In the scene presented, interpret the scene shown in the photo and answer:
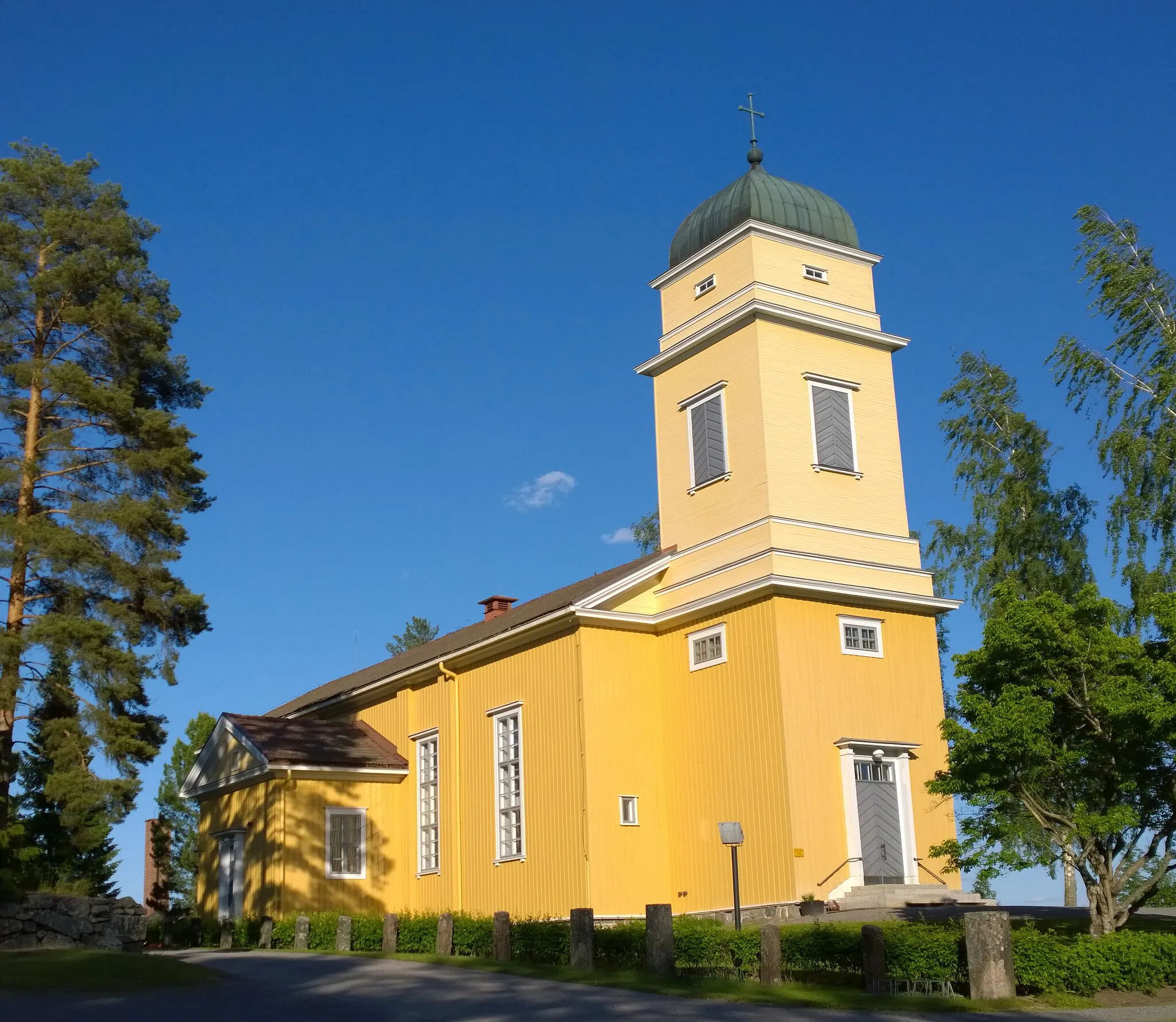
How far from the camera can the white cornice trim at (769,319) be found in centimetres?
2492

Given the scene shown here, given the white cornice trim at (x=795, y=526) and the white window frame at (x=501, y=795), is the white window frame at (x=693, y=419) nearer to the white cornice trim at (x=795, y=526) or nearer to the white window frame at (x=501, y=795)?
the white cornice trim at (x=795, y=526)

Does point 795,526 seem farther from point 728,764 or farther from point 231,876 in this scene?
point 231,876

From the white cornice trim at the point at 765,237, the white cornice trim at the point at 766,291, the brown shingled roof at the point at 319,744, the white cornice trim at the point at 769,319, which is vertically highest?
the white cornice trim at the point at 765,237

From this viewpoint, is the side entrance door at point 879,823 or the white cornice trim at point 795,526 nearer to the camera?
the side entrance door at point 879,823

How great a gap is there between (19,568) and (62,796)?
4215 millimetres

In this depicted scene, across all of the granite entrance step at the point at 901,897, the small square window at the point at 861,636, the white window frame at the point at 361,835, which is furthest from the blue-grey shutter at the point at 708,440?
the white window frame at the point at 361,835

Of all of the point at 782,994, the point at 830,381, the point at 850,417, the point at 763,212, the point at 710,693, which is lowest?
the point at 782,994

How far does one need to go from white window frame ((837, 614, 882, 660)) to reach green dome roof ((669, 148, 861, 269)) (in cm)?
808

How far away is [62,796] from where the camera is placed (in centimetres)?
2200

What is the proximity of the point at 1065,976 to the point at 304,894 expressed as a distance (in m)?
17.0

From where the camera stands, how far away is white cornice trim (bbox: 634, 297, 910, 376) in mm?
24922

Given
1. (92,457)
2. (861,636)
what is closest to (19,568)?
(92,457)

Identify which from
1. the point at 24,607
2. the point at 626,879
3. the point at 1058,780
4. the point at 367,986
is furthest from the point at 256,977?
the point at 1058,780

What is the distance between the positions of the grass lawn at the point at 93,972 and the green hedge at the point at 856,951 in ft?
14.3
